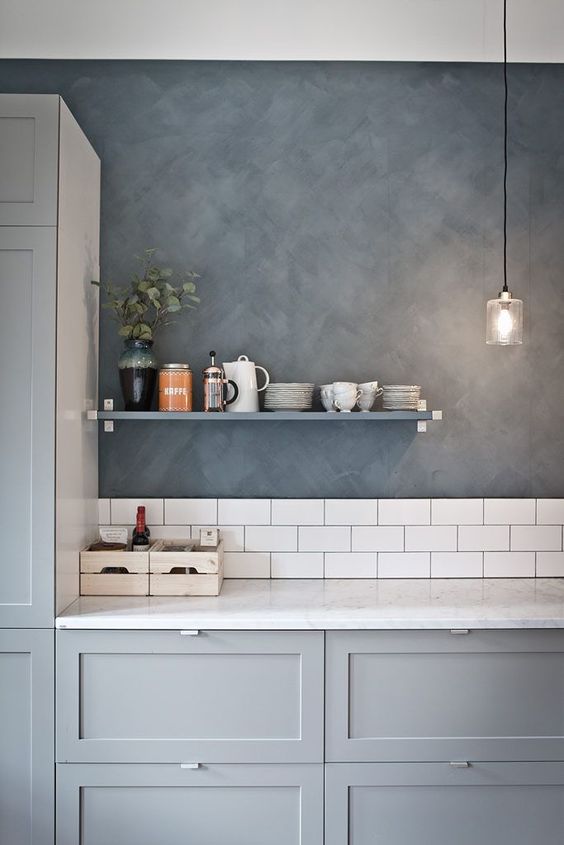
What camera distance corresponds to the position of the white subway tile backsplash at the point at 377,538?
303 cm

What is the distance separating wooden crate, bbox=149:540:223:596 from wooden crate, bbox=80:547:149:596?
3 centimetres

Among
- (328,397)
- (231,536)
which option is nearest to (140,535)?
(231,536)

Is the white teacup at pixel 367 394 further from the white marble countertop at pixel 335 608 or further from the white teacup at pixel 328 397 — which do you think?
the white marble countertop at pixel 335 608

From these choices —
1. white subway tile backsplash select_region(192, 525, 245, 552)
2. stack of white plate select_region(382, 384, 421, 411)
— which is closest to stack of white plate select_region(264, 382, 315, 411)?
stack of white plate select_region(382, 384, 421, 411)

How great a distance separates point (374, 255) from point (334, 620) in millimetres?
1439

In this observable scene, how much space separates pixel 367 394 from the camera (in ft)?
9.41

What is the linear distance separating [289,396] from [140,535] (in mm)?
740

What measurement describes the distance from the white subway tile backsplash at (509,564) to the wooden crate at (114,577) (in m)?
1.32

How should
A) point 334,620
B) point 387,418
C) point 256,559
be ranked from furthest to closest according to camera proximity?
Answer: point 256,559, point 387,418, point 334,620

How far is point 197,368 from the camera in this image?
3.05 metres

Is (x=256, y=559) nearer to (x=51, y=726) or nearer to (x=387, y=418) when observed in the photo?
(x=387, y=418)

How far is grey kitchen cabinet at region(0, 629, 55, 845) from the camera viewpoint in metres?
2.41

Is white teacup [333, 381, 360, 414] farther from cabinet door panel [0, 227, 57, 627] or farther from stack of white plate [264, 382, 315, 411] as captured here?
cabinet door panel [0, 227, 57, 627]

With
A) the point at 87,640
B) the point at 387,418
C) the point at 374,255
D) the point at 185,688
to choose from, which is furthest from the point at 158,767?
the point at 374,255
